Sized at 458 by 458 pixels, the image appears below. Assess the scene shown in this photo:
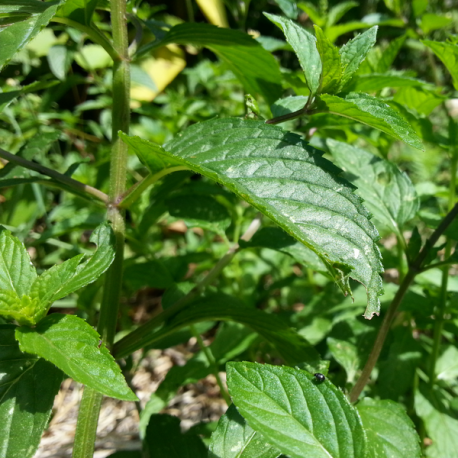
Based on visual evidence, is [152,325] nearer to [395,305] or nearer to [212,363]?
[212,363]

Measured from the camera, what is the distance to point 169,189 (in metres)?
1.12

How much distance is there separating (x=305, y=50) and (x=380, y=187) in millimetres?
475

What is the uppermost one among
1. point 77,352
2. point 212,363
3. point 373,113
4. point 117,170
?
point 373,113

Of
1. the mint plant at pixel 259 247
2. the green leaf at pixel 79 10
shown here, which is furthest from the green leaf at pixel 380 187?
the green leaf at pixel 79 10

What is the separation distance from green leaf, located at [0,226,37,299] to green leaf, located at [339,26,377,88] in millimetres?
666

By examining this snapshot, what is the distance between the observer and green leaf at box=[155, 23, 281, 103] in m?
1.00

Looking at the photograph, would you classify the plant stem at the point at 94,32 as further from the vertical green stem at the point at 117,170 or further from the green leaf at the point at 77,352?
the green leaf at the point at 77,352

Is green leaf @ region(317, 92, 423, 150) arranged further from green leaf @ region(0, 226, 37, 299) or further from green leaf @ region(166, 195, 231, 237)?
green leaf @ region(0, 226, 37, 299)

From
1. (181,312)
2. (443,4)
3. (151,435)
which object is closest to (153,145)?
(181,312)

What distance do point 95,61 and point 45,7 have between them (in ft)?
6.31

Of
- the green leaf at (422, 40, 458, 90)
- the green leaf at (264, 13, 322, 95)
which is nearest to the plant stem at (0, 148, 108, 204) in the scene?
the green leaf at (264, 13, 322, 95)

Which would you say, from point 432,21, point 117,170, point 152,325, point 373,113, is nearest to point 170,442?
point 152,325

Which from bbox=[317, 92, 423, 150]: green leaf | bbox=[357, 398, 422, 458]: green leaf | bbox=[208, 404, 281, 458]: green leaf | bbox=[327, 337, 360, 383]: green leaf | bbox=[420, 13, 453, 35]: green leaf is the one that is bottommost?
bbox=[327, 337, 360, 383]: green leaf

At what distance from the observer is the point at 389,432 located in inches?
35.8
